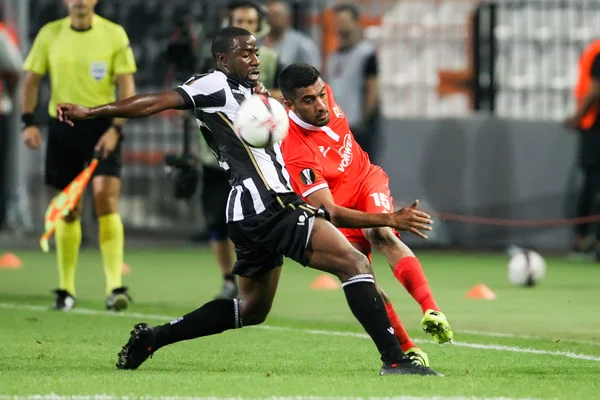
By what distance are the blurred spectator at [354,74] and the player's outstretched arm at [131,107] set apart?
28.2 ft

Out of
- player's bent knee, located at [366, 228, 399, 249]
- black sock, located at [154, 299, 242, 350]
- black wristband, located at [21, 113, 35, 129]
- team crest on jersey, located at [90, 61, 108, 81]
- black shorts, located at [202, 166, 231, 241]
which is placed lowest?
black shorts, located at [202, 166, 231, 241]

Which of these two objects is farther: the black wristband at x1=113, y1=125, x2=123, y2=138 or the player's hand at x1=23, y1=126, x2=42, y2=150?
the player's hand at x1=23, y1=126, x2=42, y2=150

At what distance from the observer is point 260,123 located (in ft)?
22.8

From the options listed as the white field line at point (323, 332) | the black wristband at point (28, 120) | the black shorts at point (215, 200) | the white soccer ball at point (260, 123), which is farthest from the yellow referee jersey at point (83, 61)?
the white soccer ball at point (260, 123)

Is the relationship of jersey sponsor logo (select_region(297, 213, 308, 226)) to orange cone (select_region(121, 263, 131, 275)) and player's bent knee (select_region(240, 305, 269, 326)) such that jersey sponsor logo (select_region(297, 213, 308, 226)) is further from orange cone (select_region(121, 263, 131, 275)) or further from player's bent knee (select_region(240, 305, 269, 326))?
orange cone (select_region(121, 263, 131, 275))

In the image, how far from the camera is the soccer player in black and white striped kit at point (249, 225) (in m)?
6.81

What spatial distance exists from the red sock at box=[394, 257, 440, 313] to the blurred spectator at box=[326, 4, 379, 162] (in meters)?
7.89

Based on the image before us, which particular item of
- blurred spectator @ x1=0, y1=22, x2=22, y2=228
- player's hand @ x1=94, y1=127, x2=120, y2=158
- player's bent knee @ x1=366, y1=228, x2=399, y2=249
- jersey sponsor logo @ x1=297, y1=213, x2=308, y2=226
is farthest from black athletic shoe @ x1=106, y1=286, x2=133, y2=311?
blurred spectator @ x1=0, y1=22, x2=22, y2=228

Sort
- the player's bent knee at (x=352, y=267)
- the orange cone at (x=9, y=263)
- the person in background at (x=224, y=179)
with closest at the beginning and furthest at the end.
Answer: the player's bent knee at (x=352, y=267), the person in background at (x=224, y=179), the orange cone at (x=9, y=263)

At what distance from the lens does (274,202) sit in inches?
273

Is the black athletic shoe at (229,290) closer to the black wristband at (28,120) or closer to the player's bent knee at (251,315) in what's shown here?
the black wristband at (28,120)

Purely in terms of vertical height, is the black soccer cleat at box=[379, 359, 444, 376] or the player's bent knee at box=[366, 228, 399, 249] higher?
the player's bent knee at box=[366, 228, 399, 249]

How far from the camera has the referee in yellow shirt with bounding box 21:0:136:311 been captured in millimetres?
10711

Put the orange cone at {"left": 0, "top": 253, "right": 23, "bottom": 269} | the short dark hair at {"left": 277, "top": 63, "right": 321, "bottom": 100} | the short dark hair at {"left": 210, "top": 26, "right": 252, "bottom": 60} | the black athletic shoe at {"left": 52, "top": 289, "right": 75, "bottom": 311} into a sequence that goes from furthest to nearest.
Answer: the orange cone at {"left": 0, "top": 253, "right": 23, "bottom": 269} → the black athletic shoe at {"left": 52, "top": 289, "right": 75, "bottom": 311} → the short dark hair at {"left": 277, "top": 63, "right": 321, "bottom": 100} → the short dark hair at {"left": 210, "top": 26, "right": 252, "bottom": 60}
